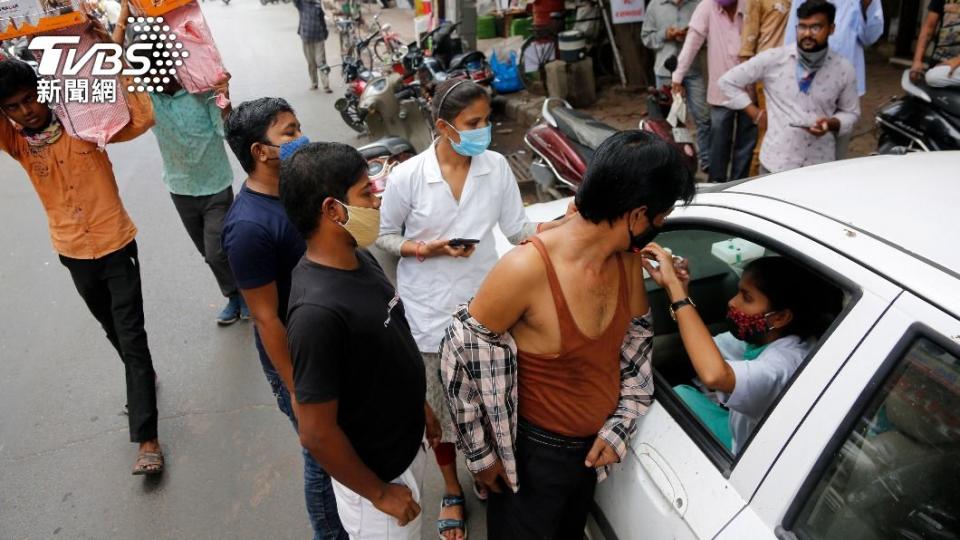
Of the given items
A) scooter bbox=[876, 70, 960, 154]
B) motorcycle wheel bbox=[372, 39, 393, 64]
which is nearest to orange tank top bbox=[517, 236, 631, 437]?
scooter bbox=[876, 70, 960, 154]

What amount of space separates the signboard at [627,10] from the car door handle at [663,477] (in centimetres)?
641

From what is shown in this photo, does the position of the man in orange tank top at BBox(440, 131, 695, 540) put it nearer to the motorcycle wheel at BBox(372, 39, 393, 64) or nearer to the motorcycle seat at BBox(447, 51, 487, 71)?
the motorcycle seat at BBox(447, 51, 487, 71)

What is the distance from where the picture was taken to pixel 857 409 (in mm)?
1169

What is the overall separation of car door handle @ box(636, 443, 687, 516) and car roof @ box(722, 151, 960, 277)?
2.41ft

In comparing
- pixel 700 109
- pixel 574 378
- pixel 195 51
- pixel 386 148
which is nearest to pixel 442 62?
pixel 386 148

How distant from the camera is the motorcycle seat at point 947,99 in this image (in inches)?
152

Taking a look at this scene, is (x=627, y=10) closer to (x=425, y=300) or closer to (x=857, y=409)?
(x=425, y=300)

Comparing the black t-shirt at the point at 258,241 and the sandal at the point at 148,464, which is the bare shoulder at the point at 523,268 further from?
the sandal at the point at 148,464

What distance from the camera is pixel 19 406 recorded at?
3.63 m

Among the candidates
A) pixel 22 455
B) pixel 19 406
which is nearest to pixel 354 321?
pixel 22 455

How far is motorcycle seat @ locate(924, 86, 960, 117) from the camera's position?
12.7 ft

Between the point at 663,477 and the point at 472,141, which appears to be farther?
the point at 472,141

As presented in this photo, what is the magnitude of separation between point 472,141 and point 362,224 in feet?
2.63

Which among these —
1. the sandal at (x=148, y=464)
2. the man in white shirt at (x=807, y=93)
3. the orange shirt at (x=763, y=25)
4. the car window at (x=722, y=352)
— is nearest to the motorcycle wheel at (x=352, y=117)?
the orange shirt at (x=763, y=25)
